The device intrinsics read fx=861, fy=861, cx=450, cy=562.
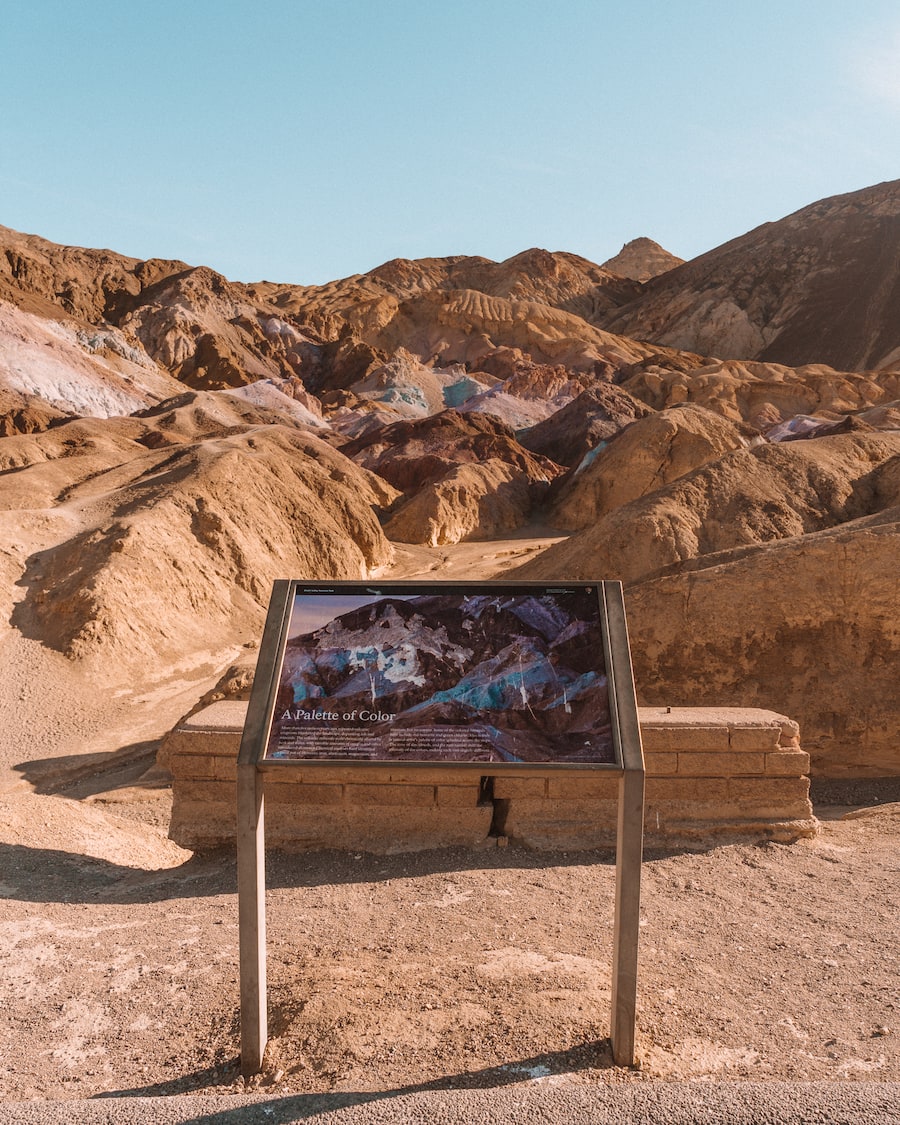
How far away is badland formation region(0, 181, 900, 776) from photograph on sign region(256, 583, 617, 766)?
567 cm

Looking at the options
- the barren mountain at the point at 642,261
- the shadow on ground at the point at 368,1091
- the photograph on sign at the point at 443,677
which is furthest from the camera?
the barren mountain at the point at 642,261

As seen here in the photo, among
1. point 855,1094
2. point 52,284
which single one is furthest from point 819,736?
point 52,284

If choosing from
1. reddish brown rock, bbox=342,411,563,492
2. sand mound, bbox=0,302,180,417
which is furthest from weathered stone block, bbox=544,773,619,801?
sand mound, bbox=0,302,180,417

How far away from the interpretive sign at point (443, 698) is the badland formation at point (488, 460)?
5.66 metres

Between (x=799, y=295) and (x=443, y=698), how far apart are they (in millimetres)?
74792

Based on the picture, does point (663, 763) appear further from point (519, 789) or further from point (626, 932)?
point (626, 932)

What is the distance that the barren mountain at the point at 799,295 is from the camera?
208 ft

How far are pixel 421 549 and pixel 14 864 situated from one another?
21.2 metres

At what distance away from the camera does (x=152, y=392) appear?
39031mm

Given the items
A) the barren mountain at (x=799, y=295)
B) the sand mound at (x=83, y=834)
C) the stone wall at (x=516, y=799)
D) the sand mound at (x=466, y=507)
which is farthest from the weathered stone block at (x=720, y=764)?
the barren mountain at (x=799, y=295)

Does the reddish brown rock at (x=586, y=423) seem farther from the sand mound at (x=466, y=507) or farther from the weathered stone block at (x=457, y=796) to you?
the weathered stone block at (x=457, y=796)

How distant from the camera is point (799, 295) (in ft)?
227

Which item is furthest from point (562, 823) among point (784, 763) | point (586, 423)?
point (586, 423)

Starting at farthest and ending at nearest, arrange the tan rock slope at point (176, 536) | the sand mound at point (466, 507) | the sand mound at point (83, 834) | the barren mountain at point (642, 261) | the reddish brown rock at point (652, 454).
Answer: the barren mountain at point (642, 261) → the sand mound at point (466, 507) → the reddish brown rock at point (652, 454) → the tan rock slope at point (176, 536) → the sand mound at point (83, 834)
